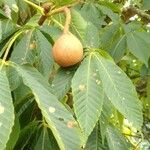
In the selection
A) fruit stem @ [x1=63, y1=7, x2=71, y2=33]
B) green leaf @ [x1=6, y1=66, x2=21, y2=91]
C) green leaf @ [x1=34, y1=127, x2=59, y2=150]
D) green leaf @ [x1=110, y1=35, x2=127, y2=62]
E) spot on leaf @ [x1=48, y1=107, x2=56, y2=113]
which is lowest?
green leaf @ [x1=34, y1=127, x2=59, y2=150]

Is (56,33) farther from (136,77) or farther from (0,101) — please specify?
(136,77)

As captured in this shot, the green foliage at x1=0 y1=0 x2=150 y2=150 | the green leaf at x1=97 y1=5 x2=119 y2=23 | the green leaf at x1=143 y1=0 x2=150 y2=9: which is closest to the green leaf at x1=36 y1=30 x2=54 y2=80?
the green foliage at x1=0 y1=0 x2=150 y2=150

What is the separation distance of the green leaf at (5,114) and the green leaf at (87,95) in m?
0.17

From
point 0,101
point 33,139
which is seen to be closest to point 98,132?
point 33,139

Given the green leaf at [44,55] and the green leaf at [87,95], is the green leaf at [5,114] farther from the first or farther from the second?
the green leaf at [44,55]

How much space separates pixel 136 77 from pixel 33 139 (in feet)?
5.18

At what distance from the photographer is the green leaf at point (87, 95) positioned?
93 centimetres

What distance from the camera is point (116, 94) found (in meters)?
0.97

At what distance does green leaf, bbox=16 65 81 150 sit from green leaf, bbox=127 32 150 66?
0.84m

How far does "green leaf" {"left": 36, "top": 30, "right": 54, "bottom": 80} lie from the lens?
3.87 feet

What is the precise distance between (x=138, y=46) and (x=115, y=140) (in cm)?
59

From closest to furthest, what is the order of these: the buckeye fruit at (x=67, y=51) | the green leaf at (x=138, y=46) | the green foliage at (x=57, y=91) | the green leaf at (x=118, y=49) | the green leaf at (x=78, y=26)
A: the green foliage at (x=57, y=91), the buckeye fruit at (x=67, y=51), the green leaf at (x=78, y=26), the green leaf at (x=138, y=46), the green leaf at (x=118, y=49)

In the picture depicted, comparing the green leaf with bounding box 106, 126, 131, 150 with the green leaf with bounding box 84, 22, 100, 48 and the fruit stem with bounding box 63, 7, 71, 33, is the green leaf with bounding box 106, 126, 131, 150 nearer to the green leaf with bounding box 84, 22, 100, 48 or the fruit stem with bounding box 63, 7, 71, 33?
the green leaf with bounding box 84, 22, 100, 48

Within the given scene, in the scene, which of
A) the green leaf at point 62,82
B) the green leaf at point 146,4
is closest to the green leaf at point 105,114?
the green leaf at point 62,82
